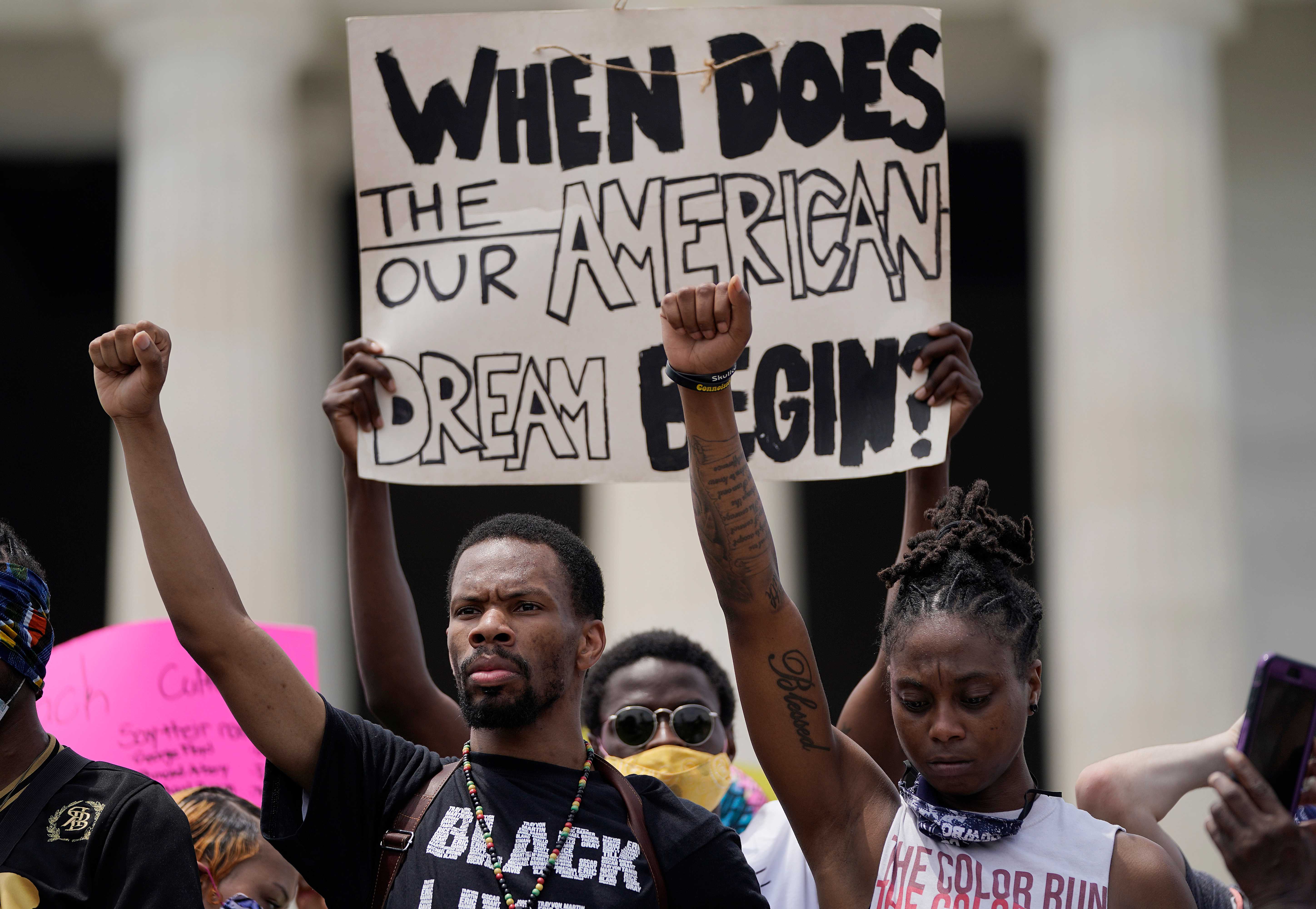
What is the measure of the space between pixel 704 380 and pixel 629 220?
139 cm

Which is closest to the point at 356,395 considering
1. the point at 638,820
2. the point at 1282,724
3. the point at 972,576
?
the point at 638,820

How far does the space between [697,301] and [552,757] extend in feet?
3.06

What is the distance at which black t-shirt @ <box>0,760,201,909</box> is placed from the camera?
2.56 m

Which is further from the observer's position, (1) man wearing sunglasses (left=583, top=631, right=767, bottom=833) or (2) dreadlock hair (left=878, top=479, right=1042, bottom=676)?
(1) man wearing sunglasses (left=583, top=631, right=767, bottom=833)

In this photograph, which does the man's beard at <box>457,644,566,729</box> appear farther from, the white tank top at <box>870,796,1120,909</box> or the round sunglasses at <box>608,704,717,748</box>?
the round sunglasses at <box>608,704,717,748</box>

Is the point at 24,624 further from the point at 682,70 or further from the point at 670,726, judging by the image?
the point at 682,70

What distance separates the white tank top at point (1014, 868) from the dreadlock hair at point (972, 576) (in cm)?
30

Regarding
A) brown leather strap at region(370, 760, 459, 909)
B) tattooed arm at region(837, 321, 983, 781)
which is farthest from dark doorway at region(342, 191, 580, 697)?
brown leather strap at region(370, 760, 459, 909)

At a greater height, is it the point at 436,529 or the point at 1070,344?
the point at 1070,344

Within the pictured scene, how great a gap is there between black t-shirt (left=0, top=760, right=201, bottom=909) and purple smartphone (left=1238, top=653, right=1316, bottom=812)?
1772 millimetres

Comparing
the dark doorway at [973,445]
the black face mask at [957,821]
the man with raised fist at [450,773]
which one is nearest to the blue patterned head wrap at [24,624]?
the man with raised fist at [450,773]

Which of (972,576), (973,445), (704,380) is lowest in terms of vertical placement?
(972,576)

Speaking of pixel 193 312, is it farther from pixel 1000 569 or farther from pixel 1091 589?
pixel 1000 569

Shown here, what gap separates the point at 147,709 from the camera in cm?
442
